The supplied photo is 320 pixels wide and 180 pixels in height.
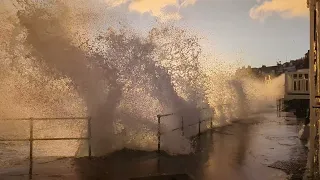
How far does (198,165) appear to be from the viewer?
773 centimetres

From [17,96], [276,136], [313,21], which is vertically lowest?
[276,136]

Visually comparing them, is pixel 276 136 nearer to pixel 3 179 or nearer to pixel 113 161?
pixel 113 161

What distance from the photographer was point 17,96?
70.4 feet

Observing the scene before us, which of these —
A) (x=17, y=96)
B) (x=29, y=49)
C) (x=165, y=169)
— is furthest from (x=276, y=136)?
(x=17, y=96)

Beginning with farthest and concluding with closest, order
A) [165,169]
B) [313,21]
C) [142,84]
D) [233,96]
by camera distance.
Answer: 1. [233,96]
2. [142,84]
3. [165,169]
4. [313,21]

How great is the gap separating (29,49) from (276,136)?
891 cm

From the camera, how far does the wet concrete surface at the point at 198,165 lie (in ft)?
22.2

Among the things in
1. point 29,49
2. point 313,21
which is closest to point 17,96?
point 29,49

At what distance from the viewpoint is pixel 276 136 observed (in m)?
12.9

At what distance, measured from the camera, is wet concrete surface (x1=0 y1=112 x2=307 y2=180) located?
6.78 metres

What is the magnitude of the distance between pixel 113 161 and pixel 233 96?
74.0 feet

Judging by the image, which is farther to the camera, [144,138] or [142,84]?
[142,84]

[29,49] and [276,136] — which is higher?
[29,49]

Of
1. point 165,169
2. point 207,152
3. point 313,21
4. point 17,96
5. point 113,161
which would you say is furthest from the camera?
point 17,96
